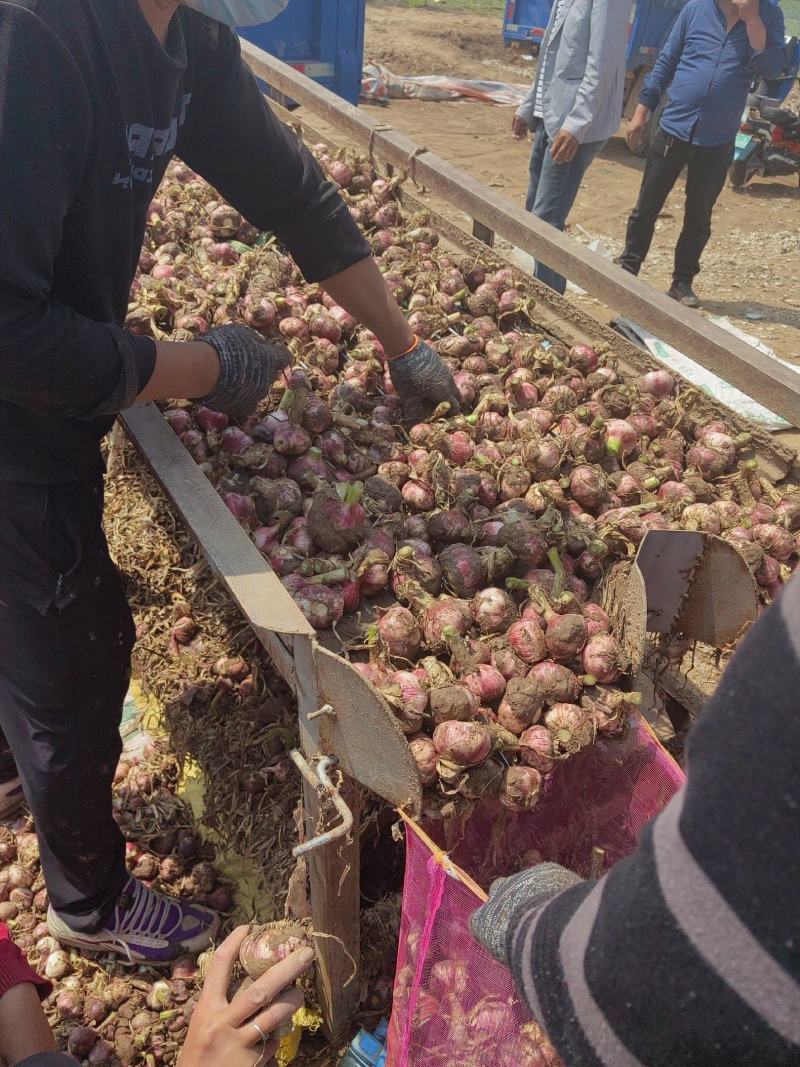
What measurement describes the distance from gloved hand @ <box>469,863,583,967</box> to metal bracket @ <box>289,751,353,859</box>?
1.09 feet

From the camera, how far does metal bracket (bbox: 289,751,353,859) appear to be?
164cm

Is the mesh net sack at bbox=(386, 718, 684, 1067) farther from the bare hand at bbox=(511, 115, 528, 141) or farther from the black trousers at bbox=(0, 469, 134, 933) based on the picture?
the bare hand at bbox=(511, 115, 528, 141)

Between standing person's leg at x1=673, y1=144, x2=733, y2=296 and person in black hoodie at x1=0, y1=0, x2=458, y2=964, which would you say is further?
standing person's leg at x1=673, y1=144, x2=733, y2=296

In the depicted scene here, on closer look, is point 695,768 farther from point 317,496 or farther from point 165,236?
point 165,236

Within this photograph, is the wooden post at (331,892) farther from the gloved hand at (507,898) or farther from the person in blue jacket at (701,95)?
the person in blue jacket at (701,95)

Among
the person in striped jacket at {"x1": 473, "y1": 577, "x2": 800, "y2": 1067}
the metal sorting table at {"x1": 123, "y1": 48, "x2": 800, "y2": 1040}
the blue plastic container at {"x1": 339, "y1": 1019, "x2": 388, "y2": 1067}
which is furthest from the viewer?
the blue plastic container at {"x1": 339, "y1": 1019, "x2": 388, "y2": 1067}

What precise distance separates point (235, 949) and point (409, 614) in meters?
0.90

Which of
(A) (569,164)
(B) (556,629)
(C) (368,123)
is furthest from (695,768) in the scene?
(A) (569,164)

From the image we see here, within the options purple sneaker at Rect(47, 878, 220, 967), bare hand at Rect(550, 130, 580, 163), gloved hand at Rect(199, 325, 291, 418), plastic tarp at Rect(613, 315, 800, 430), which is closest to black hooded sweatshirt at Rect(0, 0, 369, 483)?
gloved hand at Rect(199, 325, 291, 418)

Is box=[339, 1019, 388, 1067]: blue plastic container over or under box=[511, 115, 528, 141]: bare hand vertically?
under

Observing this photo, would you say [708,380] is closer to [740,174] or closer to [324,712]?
[324,712]

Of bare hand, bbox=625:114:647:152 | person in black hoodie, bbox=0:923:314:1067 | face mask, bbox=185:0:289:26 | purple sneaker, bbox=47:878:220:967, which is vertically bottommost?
purple sneaker, bbox=47:878:220:967

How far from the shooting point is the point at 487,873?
2.03m

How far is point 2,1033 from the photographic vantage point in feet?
5.66
